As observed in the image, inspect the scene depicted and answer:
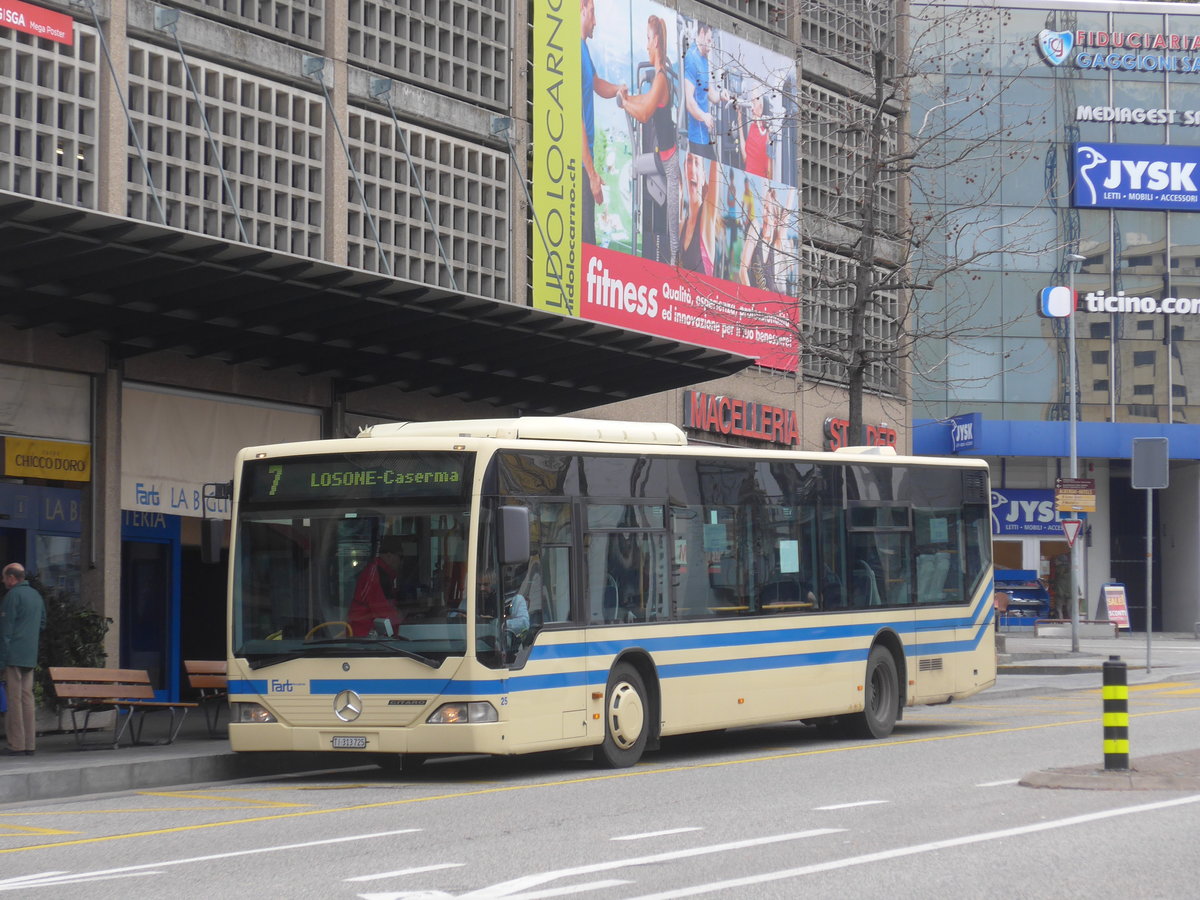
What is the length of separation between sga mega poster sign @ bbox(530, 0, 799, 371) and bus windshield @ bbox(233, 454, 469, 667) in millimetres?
11277

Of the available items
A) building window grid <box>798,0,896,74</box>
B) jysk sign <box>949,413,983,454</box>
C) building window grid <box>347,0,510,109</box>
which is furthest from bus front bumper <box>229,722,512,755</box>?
jysk sign <box>949,413,983,454</box>

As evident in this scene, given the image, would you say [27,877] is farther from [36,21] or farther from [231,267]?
[36,21]

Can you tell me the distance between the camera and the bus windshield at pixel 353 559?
1451 cm

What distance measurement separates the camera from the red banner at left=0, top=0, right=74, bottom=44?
744 inches

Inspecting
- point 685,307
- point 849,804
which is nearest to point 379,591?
point 849,804

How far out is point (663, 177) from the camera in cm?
2873

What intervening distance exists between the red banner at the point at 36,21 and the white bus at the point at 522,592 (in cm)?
622

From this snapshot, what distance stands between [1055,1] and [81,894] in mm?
53365

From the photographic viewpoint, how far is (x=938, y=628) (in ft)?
66.1

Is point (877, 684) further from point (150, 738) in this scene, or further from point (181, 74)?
point (181, 74)

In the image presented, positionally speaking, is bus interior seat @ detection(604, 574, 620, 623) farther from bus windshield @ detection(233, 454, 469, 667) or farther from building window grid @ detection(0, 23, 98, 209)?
building window grid @ detection(0, 23, 98, 209)

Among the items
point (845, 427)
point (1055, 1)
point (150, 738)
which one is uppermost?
point (1055, 1)

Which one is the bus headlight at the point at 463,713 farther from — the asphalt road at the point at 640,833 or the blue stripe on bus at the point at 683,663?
the asphalt road at the point at 640,833

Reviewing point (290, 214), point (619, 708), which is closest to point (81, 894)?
point (619, 708)
